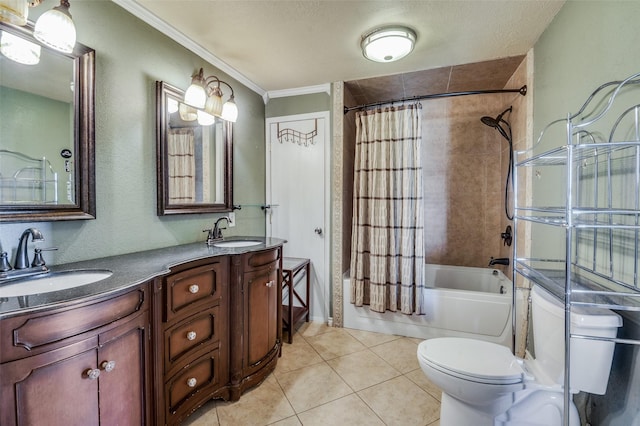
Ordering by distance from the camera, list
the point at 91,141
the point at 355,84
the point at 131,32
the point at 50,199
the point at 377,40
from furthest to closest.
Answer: the point at 355,84 → the point at 377,40 → the point at 131,32 → the point at 91,141 → the point at 50,199

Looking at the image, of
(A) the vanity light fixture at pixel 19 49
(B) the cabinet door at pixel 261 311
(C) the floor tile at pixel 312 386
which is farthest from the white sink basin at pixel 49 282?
(C) the floor tile at pixel 312 386

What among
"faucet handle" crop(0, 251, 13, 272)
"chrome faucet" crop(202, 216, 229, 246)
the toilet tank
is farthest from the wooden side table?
the toilet tank

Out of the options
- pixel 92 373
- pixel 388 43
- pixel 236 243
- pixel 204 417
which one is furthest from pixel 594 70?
pixel 204 417

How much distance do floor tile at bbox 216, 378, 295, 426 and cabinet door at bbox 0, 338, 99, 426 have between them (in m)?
0.76

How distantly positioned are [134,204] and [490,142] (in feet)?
10.5

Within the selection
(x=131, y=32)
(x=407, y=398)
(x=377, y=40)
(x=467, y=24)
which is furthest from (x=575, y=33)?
(x=131, y=32)

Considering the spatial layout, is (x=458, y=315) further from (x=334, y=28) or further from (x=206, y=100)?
(x=206, y=100)

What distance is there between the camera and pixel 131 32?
1587mm

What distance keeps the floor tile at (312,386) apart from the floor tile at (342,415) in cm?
5

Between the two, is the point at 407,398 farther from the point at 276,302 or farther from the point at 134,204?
the point at 134,204

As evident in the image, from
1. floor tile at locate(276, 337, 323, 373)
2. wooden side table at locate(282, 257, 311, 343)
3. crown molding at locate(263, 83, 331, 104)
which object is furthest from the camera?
crown molding at locate(263, 83, 331, 104)

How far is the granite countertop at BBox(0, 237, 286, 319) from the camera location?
80cm

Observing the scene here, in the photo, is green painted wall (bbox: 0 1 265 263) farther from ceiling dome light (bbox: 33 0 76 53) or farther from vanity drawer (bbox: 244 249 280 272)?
vanity drawer (bbox: 244 249 280 272)

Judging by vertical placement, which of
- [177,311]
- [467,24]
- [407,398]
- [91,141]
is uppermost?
[467,24]
